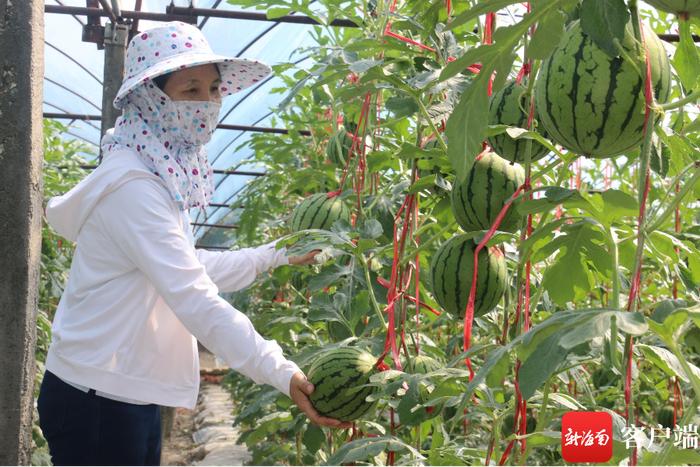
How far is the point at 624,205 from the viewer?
1300mm

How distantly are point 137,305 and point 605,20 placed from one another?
67.8 inches

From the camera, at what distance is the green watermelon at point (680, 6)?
1.08m

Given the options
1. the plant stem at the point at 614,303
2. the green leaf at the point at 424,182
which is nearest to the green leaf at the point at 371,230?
the green leaf at the point at 424,182

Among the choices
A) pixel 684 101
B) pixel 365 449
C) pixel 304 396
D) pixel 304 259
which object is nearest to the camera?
pixel 684 101

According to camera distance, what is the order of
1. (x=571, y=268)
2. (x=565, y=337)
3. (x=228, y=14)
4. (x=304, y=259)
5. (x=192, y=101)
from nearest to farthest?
(x=565, y=337) → (x=571, y=268) → (x=192, y=101) → (x=304, y=259) → (x=228, y=14)

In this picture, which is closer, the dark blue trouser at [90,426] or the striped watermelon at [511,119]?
the striped watermelon at [511,119]

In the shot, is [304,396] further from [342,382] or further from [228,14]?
[228,14]

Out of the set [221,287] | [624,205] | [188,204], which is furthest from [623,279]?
[221,287]

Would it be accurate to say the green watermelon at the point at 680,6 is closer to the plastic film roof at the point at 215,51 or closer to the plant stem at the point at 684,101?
the plant stem at the point at 684,101

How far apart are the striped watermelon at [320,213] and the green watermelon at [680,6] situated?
201cm

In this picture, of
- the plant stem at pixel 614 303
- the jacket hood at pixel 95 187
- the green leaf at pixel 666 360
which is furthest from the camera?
the jacket hood at pixel 95 187

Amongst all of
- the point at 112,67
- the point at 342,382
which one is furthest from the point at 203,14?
the point at 342,382

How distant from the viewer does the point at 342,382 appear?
80.8 inches

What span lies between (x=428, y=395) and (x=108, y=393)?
3.33 feet
